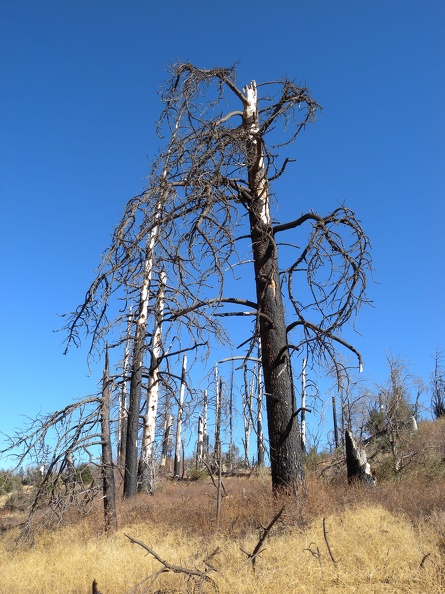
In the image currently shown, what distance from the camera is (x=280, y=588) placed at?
16.5 feet

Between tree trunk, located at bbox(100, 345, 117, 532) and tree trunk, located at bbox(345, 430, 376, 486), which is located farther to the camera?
tree trunk, located at bbox(345, 430, 376, 486)

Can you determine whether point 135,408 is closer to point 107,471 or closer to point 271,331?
point 107,471

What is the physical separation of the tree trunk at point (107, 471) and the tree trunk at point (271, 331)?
4398 millimetres

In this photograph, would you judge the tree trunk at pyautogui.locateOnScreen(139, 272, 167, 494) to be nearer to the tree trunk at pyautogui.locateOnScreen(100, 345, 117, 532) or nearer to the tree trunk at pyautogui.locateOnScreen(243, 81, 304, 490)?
the tree trunk at pyautogui.locateOnScreen(100, 345, 117, 532)

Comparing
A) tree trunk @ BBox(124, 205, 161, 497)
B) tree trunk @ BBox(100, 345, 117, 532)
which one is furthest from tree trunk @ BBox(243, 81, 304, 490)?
tree trunk @ BBox(124, 205, 161, 497)

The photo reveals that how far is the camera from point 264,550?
5793mm

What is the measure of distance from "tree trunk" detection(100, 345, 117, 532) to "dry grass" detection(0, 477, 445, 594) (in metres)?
0.34

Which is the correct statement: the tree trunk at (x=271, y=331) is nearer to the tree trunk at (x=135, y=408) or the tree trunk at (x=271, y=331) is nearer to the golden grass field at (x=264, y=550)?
the golden grass field at (x=264, y=550)

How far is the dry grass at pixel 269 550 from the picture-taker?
520 centimetres

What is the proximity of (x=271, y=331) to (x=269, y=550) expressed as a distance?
290cm

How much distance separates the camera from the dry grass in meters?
5.20

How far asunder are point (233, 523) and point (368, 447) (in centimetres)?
1506

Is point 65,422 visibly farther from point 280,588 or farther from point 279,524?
point 280,588

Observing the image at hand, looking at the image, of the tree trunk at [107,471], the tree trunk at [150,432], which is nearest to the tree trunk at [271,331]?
the tree trunk at [107,471]
